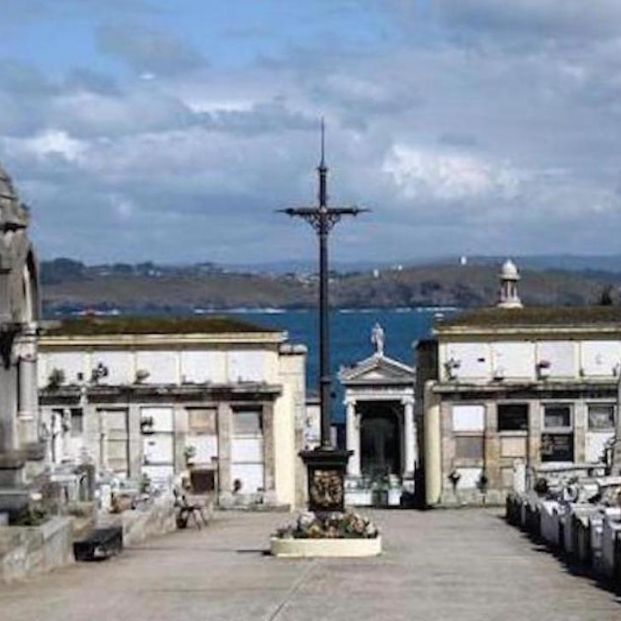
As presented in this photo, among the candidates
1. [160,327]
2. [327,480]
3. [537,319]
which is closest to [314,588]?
[327,480]

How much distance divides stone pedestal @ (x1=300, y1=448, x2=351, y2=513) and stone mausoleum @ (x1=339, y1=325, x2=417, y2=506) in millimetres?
31017

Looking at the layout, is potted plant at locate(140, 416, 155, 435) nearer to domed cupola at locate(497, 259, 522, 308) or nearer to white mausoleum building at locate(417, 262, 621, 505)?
white mausoleum building at locate(417, 262, 621, 505)

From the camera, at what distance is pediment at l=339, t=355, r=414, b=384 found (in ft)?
218

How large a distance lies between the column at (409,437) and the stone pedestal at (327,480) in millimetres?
32333

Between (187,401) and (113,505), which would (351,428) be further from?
(113,505)

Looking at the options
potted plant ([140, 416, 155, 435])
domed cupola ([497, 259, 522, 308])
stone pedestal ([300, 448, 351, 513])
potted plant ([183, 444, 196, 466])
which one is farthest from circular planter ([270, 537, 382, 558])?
domed cupola ([497, 259, 522, 308])

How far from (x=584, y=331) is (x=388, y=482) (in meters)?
10.4

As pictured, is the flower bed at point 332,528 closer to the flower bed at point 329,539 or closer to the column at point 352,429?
the flower bed at point 329,539

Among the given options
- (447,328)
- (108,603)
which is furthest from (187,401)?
(108,603)

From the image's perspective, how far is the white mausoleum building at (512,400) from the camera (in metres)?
56.7

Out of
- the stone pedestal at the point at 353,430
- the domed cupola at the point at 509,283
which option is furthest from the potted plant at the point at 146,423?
the domed cupola at the point at 509,283

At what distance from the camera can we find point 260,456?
5666 centimetres

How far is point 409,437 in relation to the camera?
Result: 67.5 meters

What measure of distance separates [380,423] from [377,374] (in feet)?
9.31
